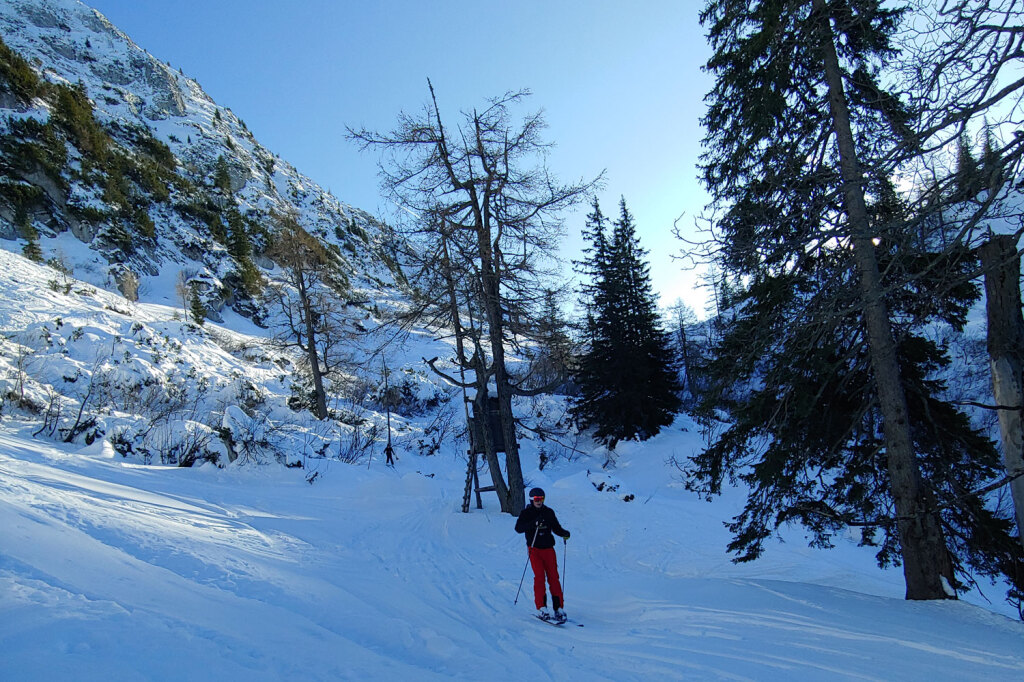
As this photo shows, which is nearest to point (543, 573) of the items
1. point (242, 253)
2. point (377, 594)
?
point (377, 594)

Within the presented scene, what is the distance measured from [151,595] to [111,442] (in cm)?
1098

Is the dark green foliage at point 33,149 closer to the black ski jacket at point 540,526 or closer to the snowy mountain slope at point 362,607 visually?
the snowy mountain slope at point 362,607

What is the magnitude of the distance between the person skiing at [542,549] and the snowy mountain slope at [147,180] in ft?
22.5

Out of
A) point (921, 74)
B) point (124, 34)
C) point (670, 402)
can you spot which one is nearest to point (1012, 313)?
point (921, 74)

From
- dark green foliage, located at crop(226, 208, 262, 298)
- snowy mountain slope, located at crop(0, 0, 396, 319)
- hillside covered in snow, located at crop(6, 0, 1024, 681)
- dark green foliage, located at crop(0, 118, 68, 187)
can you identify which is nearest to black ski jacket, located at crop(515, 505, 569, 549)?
hillside covered in snow, located at crop(6, 0, 1024, 681)

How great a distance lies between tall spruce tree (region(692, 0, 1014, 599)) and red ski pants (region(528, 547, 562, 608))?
266cm

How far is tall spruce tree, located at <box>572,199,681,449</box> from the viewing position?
24859mm

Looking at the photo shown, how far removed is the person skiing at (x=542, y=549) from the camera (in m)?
5.93

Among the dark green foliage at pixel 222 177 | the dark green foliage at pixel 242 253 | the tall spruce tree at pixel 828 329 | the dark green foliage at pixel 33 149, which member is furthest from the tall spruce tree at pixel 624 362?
the dark green foliage at pixel 222 177

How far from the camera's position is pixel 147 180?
3509 centimetres

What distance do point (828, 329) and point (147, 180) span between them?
43531mm

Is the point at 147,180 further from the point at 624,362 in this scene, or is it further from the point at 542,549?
the point at 542,549

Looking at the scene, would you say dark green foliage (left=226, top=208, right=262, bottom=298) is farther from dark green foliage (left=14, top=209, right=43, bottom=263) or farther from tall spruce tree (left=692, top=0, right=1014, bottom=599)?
A: tall spruce tree (left=692, top=0, right=1014, bottom=599)

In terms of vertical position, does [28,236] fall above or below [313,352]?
above
